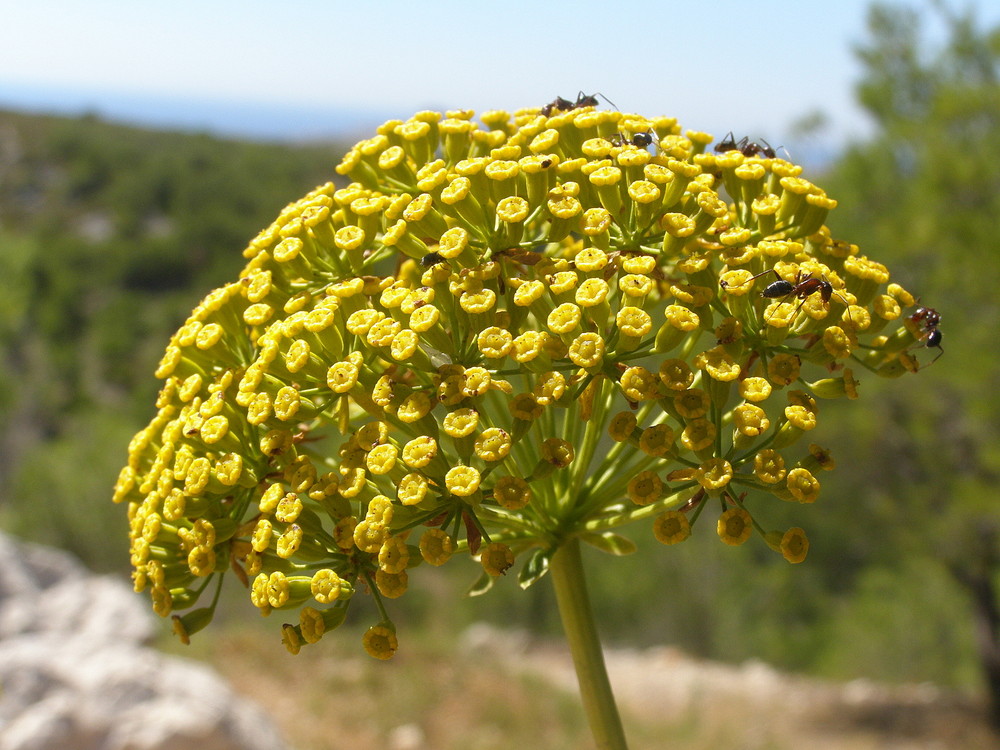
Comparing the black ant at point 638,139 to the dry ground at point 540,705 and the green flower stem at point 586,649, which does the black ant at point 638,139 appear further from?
the dry ground at point 540,705

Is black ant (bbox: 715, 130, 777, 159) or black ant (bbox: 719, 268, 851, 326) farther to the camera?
black ant (bbox: 715, 130, 777, 159)

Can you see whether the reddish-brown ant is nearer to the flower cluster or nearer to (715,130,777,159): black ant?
the flower cluster

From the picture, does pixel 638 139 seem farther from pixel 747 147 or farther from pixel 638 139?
pixel 747 147

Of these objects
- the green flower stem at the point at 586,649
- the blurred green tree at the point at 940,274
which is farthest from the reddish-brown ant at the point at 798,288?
the blurred green tree at the point at 940,274

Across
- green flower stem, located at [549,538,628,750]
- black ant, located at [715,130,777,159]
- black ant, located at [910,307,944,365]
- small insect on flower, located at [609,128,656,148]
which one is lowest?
green flower stem, located at [549,538,628,750]

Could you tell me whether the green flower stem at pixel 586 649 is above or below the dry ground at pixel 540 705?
above

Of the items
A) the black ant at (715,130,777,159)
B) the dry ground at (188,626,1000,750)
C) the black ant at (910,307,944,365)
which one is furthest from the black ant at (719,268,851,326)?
the dry ground at (188,626,1000,750)
